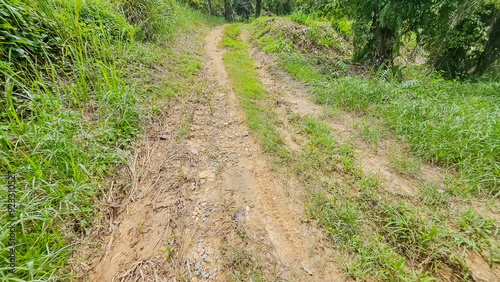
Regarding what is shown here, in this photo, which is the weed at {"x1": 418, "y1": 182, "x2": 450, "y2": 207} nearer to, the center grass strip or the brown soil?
the brown soil

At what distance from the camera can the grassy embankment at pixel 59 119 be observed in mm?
1499

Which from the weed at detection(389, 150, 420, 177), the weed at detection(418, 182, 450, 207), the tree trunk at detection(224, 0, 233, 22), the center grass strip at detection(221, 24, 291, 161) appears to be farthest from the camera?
the tree trunk at detection(224, 0, 233, 22)

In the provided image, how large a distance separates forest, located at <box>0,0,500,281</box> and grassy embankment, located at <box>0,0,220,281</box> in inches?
0.7

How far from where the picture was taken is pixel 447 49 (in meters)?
5.85

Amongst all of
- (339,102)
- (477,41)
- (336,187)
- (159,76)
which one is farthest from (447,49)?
(159,76)

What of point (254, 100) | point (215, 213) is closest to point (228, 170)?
point (215, 213)

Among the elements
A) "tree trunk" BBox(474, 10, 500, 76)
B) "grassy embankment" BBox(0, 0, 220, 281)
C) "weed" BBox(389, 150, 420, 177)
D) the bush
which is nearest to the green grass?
"weed" BBox(389, 150, 420, 177)

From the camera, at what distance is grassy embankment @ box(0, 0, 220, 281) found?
150cm

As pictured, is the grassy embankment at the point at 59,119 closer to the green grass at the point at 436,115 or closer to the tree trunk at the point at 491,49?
the green grass at the point at 436,115

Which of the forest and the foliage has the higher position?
the foliage

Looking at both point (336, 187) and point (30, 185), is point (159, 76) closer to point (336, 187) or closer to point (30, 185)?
point (30, 185)

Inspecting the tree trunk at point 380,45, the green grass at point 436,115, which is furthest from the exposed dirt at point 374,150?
the tree trunk at point 380,45

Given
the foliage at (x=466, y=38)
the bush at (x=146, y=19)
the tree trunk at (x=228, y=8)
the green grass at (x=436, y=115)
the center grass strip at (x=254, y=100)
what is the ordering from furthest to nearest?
1. the tree trunk at (x=228, y=8)
2. the bush at (x=146, y=19)
3. the foliage at (x=466, y=38)
4. the center grass strip at (x=254, y=100)
5. the green grass at (x=436, y=115)

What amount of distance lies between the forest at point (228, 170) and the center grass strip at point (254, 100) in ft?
0.12
